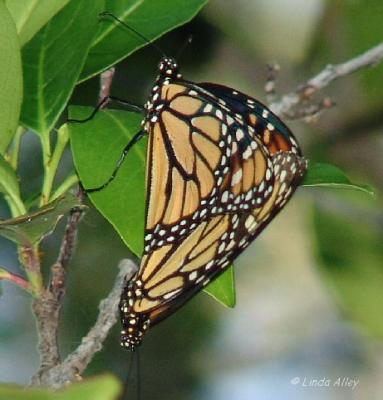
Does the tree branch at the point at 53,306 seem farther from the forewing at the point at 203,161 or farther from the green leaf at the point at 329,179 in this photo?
the green leaf at the point at 329,179

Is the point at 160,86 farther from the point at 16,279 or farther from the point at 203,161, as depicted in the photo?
the point at 16,279

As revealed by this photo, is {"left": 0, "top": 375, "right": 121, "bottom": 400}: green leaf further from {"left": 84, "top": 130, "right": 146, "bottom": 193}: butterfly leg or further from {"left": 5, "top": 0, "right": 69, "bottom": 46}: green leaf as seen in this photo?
{"left": 5, "top": 0, "right": 69, "bottom": 46}: green leaf

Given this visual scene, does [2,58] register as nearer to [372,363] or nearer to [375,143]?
[375,143]

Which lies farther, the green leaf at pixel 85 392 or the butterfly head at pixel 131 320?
the butterfly head at pixel 131 320

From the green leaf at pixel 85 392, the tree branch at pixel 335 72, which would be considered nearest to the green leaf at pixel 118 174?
the tree branch at pixel 335 72

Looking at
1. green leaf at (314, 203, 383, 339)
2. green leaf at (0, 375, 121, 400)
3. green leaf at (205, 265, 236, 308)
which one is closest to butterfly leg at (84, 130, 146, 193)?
green leaf at (205, 265, 236, 308)

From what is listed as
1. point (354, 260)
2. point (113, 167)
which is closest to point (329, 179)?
point (113, 167)
